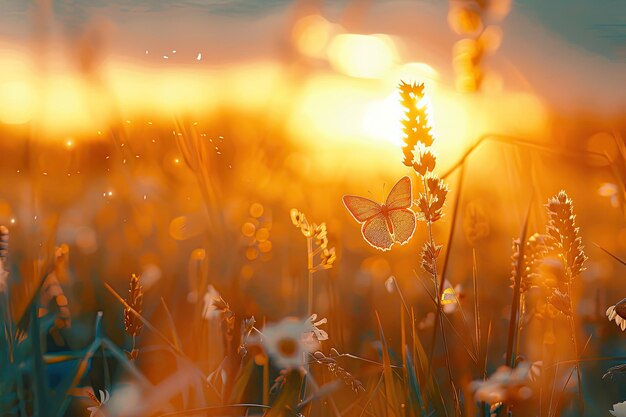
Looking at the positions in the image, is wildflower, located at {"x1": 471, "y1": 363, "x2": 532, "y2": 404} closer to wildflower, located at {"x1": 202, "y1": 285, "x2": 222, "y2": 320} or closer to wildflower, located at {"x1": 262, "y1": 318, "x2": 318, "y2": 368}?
wildflower, located at {"x1": 262, "y1": 318, "x2": 318, "y2": 368}

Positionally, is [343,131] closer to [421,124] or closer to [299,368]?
[421,124]

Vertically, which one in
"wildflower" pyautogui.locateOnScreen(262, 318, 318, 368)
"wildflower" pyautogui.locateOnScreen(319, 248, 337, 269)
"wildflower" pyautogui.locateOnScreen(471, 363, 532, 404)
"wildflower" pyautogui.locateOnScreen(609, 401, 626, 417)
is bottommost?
"wildflower" pyautogui.locateOnScreen(609, 401, 626, 417)

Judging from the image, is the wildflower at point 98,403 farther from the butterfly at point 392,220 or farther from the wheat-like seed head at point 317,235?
the butterfly at point 392,220

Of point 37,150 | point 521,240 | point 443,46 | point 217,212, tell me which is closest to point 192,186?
point 217,212

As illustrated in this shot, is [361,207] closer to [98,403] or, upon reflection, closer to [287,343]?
[287,343]

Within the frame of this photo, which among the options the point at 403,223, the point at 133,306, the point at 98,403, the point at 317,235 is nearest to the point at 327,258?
the point at 317,235

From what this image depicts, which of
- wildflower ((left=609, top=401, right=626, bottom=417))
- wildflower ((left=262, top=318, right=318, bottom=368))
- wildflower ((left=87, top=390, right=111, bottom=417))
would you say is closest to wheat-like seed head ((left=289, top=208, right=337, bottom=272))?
wildflower ((left=262, top=318, right=318, bottom=368))
